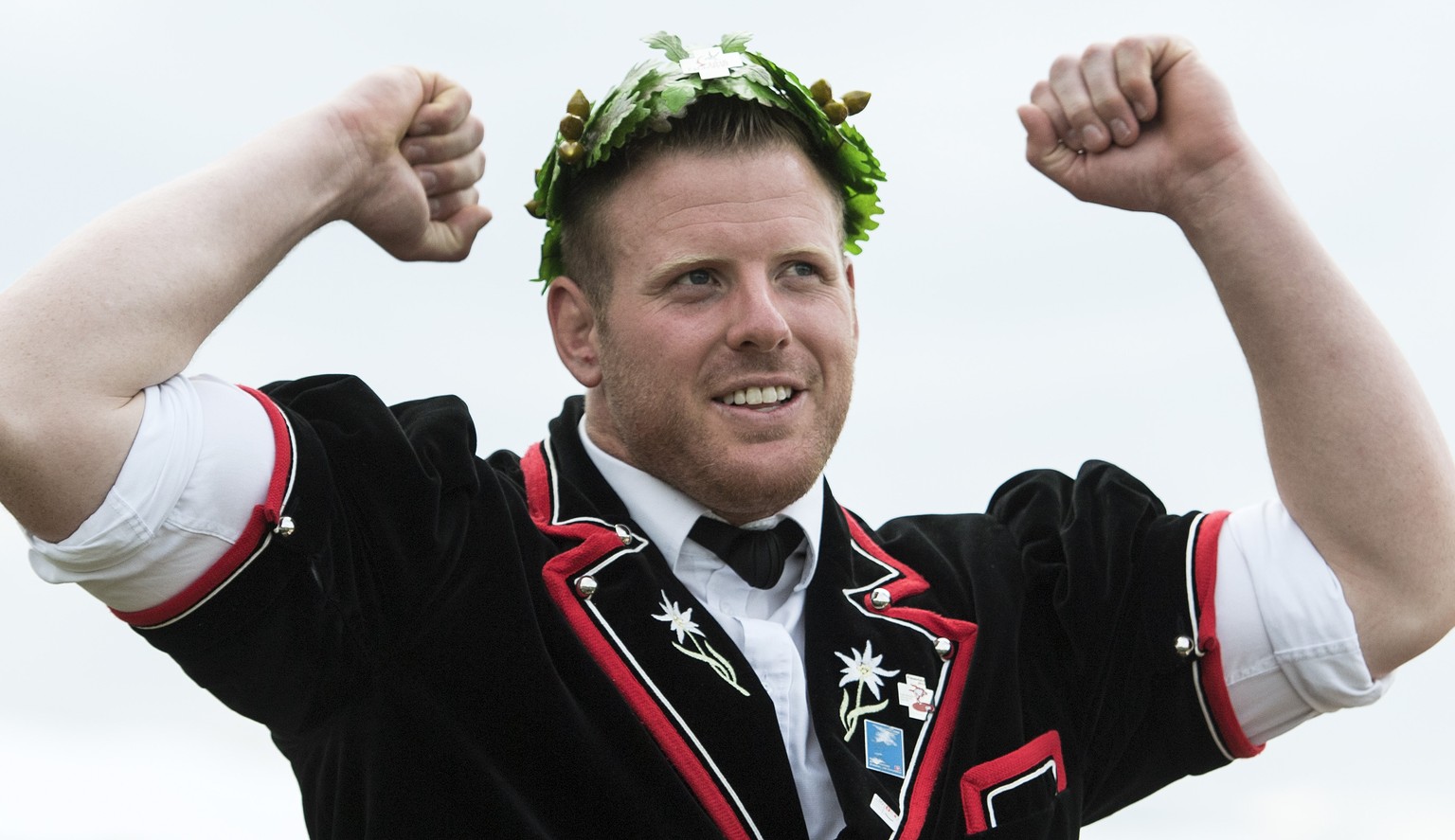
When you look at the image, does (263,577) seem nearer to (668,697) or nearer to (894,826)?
(668,697)

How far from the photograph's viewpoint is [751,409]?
146 inches

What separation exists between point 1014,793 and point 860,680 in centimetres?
41

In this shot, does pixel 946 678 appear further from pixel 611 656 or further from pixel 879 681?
pixel 611 656

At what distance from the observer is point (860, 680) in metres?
3.61

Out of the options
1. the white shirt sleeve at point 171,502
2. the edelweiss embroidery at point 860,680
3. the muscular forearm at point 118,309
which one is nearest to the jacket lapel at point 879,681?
the edelweiss embroidery at point 860,680

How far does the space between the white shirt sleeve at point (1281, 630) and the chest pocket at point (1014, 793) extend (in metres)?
0.44

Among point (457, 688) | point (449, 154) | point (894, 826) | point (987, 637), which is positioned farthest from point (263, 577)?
point (987, 637)

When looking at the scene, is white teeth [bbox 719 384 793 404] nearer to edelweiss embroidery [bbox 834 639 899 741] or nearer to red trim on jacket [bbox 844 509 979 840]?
red trim on jacket [bbox 844 509 979 840]

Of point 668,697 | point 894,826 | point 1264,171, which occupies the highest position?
point 1264,171

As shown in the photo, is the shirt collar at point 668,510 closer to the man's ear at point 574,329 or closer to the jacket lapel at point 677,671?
the jacket lapel at point 677,671

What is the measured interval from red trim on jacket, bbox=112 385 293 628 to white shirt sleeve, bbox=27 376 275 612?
0.03 ft

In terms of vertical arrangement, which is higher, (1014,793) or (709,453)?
(709,453)

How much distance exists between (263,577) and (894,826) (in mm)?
1333

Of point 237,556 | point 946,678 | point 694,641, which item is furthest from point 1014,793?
point 237,556
